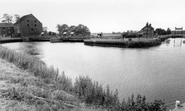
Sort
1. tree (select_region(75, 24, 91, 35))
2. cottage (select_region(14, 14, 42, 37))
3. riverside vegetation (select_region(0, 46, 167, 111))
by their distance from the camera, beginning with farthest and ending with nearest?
tree (select_region(75, 24, 91, 35))
cottage (select_region(14, 14, 42, 37))
riverside vegetation (select_region(0, 46, 167, 111))

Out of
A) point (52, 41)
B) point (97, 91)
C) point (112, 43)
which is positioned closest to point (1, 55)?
point (97, 91)

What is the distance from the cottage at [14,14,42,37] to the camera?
75312mm

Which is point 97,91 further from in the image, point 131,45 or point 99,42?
point 99,42

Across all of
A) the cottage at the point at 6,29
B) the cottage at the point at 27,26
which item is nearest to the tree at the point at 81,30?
the cottage at the point at 27,26

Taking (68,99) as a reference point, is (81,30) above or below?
above

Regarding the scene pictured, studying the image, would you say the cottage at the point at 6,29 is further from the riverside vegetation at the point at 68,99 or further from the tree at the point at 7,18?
the riverside vegetation at the point at 68,99

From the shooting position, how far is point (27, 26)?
76250 mm

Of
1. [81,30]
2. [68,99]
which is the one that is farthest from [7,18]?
[68,99]

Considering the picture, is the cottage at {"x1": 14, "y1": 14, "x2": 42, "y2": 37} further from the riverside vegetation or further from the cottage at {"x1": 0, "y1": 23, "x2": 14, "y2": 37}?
the riverside vegetation

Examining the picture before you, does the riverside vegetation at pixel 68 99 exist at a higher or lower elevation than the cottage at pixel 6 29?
lower

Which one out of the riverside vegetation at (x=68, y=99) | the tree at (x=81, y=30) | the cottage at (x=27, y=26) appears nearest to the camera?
the riverside vegetation at (x=68, y=99)

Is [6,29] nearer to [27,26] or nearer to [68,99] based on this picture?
[27,26]

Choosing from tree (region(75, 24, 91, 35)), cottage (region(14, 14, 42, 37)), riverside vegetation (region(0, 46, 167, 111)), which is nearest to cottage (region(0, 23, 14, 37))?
cottage (region(14, 14, 42, 37))

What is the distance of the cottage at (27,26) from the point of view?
7531cm
